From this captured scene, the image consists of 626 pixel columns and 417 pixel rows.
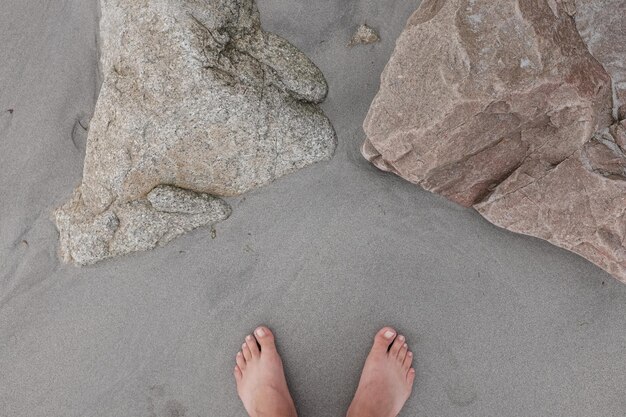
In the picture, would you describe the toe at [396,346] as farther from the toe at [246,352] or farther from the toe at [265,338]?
the toe at [246,352]

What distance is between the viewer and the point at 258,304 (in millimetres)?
2939

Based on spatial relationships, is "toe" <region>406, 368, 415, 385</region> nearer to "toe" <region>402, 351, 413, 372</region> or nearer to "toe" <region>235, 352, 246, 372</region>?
"toe" <region>402, 351, 413, 372</region>

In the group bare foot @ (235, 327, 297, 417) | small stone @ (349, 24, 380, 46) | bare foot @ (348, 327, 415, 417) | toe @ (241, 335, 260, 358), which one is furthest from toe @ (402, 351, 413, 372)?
small stone @ (349, 24, 380, 46)

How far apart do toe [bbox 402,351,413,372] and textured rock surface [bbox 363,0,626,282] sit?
0.95m

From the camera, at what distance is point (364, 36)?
2.84m

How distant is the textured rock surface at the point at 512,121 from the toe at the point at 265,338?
1259 mm

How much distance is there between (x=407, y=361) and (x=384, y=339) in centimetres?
20

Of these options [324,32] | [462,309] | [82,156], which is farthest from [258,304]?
[324,32]

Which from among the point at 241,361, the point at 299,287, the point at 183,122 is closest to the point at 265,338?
the point at 241,361

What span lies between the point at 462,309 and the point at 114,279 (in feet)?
6.92

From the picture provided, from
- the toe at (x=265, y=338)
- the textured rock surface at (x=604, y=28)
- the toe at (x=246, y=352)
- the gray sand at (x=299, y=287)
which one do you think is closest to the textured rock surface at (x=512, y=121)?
the textured rock surface at (x=604, y=28)

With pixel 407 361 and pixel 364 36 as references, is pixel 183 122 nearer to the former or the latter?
pixel 364 36

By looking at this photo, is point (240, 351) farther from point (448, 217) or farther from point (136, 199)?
point (448, 217)

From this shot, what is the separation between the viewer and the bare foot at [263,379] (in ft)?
9.52
